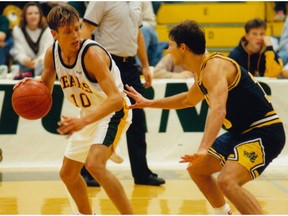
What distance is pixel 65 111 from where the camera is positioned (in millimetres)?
8258

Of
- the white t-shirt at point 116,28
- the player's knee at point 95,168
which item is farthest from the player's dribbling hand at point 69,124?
the white t-shirt at point 116,28

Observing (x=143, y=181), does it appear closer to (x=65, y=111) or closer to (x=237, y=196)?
(x=65, y=111)

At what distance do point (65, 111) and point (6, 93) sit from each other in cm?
70

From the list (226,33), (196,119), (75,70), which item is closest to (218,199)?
(75,70)

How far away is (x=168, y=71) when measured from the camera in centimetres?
890

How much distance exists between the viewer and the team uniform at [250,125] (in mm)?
4801

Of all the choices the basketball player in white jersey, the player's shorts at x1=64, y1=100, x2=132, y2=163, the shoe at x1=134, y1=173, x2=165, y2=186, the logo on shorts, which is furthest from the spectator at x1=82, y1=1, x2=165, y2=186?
the logo on shorts

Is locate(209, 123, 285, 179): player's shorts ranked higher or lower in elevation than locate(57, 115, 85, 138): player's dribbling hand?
lower

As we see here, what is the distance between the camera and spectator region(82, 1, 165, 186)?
23.3ft

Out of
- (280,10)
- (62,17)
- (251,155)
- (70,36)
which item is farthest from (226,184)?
(280,10)

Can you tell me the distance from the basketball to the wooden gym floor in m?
1.16

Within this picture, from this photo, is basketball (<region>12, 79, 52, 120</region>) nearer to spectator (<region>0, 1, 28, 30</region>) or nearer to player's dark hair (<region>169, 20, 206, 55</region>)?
player's dark hair (<region>169, 20, 206, 55</region>)

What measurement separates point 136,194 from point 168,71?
2.38 m

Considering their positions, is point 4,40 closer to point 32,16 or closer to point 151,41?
point 32,16
